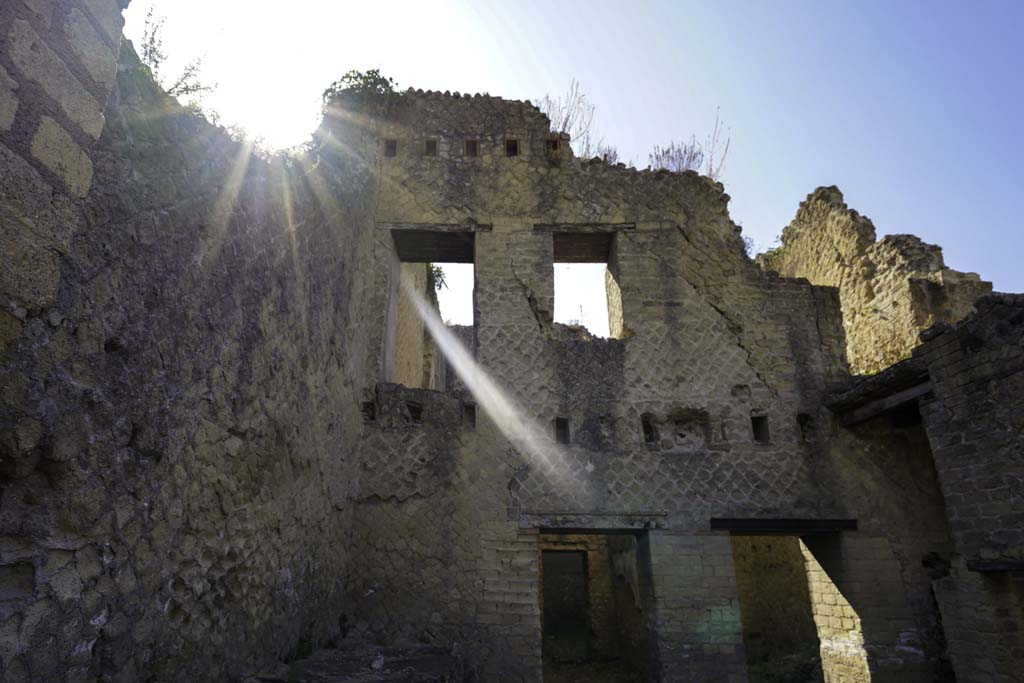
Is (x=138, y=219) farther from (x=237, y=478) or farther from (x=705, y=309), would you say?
(x=705, y=309)

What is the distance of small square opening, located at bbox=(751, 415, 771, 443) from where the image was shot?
721 cm

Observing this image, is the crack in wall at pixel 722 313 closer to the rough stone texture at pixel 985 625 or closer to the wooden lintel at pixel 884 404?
the wooden lintel at pixel 884 404

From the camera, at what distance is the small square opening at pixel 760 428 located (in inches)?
284

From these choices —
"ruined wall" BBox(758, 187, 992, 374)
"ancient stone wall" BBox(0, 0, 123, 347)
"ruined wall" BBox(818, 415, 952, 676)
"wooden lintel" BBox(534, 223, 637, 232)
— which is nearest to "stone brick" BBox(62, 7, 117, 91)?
"ancient stone wall" BBox(0, 0, 123, 347)

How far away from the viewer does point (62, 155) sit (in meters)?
2.04

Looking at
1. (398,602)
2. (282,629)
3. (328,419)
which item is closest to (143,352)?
(282,629)

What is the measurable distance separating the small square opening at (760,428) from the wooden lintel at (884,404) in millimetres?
865

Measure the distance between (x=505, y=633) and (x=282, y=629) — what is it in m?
2.52

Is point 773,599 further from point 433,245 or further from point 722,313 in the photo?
point 433,245

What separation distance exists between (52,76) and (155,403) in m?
1.54

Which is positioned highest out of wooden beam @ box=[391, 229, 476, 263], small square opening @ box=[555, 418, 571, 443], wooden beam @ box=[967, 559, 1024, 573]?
wooden beam @ box=[391, 229, 476, 263]

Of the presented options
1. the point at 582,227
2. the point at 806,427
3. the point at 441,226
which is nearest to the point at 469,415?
the point at 441,226

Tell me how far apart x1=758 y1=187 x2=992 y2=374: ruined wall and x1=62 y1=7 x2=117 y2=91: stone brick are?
8.83m

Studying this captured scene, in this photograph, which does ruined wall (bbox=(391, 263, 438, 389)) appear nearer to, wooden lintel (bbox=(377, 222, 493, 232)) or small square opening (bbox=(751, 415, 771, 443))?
wooden lintel (bbox=(377, 222, 493, 232))
